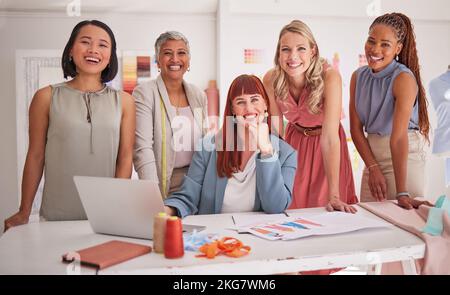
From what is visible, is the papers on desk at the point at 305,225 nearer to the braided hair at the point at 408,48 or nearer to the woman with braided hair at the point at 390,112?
the woman with braided hair at the point at 390,112

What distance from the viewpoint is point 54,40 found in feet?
4.95

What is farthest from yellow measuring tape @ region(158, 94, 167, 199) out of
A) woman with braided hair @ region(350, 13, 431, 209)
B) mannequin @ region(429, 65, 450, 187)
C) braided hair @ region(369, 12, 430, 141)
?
mannequin @ region(429, 65, 450, 187)

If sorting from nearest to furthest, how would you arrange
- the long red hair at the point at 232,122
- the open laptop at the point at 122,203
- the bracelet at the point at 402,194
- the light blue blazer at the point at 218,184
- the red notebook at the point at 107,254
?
1. the red notebook at the point at 107,254
2. the open laptop at the point at 122,203
3. the light blue blazer at the point at 218,184
4. the long red hair at the point at 232,122
5. the bracelet at the point at 402,194

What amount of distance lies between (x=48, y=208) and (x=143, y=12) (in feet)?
2.31

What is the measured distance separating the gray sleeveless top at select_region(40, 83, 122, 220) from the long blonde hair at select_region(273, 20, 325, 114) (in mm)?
585

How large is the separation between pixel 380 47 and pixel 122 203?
1.14 m

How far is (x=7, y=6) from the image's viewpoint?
1451mm

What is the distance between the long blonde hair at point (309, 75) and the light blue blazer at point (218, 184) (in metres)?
0.21

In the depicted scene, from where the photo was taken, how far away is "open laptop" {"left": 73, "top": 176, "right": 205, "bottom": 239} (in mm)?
1133

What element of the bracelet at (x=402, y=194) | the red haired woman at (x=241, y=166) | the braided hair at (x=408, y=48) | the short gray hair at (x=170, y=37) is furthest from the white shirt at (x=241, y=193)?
the braided hair at (x=408, y=48)

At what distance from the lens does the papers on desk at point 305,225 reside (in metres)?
1.19

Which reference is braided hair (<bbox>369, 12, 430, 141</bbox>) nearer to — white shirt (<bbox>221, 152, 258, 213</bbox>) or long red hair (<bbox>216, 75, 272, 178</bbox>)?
long red hair (<bbox>216, 75, 272, 178</bbox>)
